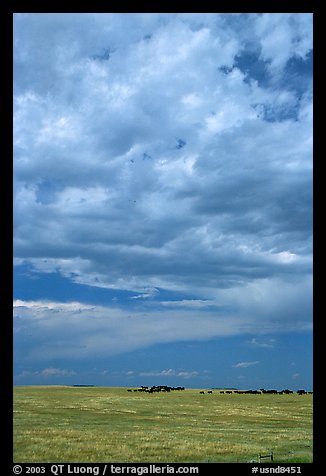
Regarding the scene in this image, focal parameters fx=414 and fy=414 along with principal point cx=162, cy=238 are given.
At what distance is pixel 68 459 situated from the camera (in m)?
16.1
